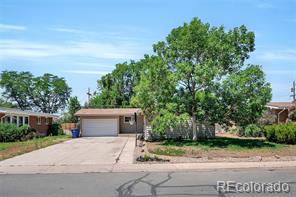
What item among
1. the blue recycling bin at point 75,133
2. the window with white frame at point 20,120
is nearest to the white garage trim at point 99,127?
the blue recycling bin at point 75,133

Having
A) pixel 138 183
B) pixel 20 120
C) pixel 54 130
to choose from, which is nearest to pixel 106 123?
pixel 54 130

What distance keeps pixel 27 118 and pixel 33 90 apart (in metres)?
31.1

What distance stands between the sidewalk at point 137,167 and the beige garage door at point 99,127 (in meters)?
28.8

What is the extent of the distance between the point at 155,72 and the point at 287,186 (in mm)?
17055

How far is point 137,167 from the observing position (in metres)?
15.3

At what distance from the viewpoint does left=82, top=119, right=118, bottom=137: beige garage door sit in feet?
148

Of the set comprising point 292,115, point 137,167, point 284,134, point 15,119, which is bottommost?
point 137,167

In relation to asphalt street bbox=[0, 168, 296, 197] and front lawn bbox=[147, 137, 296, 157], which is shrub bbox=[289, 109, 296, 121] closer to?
front lawn bbox=[147, 137, 296, 157]

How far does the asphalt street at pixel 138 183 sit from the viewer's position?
995cm

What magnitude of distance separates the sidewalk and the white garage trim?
28833 mm

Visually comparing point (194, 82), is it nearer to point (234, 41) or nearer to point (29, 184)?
point (234, 41)

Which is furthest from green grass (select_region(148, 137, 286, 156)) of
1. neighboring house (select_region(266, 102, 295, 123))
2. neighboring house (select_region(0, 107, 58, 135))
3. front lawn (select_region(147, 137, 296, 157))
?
neighboring house (select_region(266, 102, 295, 123))

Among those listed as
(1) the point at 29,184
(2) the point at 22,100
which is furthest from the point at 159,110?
(2) the point at 22,100

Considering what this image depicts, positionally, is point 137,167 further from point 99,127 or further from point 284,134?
point 99,127
